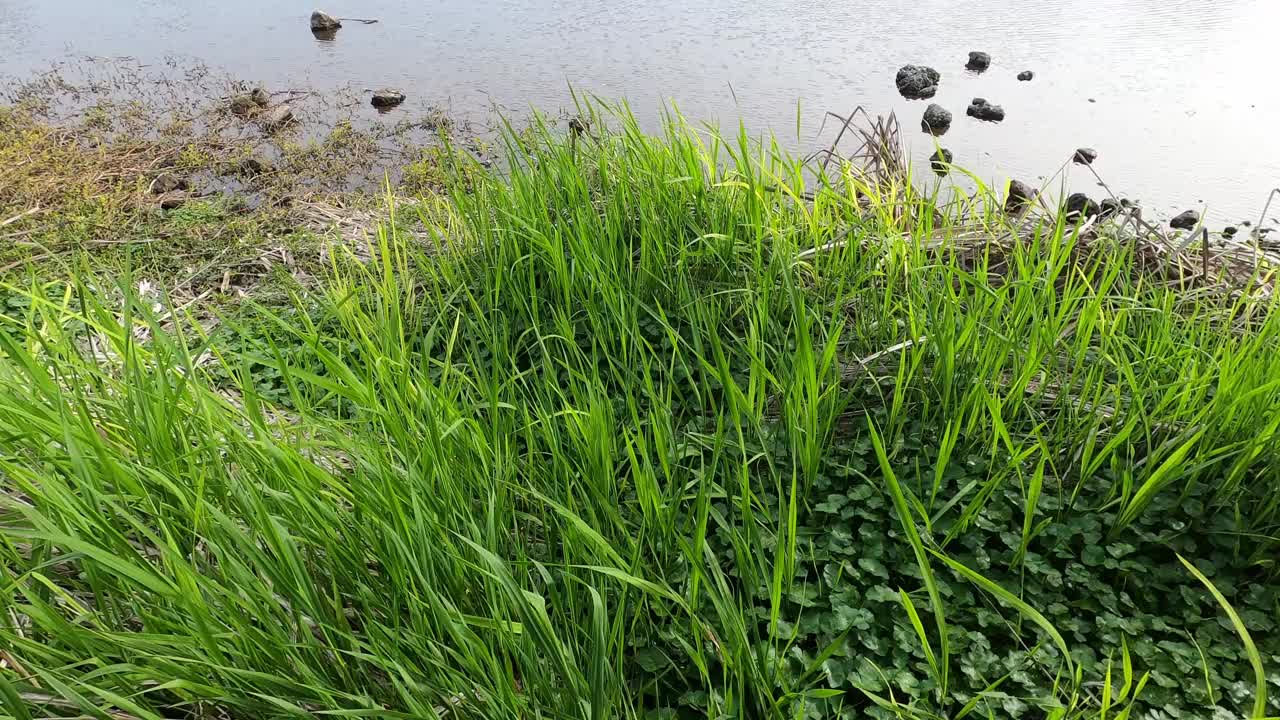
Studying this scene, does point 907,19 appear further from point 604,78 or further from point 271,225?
point 271,225

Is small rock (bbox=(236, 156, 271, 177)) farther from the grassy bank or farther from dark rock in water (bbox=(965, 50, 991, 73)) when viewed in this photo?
dark rock in water (bbox=(965, 50, 991, 73))

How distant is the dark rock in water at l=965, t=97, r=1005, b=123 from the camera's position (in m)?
3.52

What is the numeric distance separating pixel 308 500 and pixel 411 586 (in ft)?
0.83

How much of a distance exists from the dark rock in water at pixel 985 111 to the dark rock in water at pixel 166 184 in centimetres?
381

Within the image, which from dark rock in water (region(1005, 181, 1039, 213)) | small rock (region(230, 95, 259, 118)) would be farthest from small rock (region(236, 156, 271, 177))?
dark rock in water (region(1005, 181, 1039, 213))

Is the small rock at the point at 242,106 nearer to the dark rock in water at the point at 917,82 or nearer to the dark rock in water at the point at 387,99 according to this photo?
the dark rock in water at the point at 387,99

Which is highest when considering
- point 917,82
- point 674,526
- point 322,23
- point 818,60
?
point 322,23

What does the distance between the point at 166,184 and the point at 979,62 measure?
4160 millimetres

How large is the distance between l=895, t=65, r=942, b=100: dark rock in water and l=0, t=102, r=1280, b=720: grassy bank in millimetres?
2034

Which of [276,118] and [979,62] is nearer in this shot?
[979,62]

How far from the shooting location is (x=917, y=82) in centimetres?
376

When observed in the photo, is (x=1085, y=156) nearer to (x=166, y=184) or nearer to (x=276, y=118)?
(x=276, y=118)

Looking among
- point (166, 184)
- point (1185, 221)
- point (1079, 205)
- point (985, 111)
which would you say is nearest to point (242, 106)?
point (166, 184)

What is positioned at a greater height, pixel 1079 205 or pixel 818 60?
pixel 818 60
